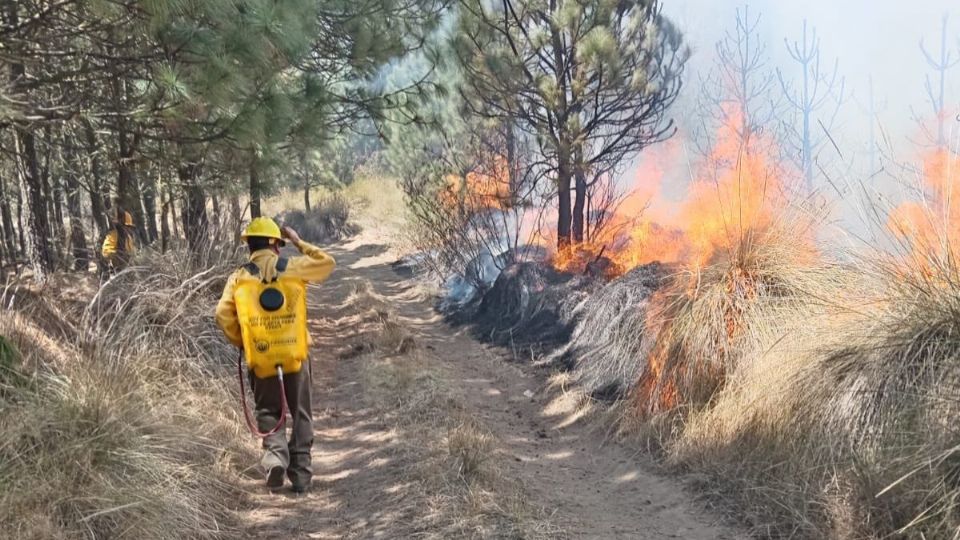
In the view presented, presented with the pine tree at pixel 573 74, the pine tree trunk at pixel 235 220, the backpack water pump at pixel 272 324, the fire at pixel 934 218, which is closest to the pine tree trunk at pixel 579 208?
the pine tree at pixel 573 74

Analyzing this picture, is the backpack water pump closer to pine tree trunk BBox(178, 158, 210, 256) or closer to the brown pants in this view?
the brown pants

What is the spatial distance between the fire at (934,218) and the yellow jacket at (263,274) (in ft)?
11.8

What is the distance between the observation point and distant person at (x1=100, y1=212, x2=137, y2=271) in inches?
318

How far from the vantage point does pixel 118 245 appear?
8.52m

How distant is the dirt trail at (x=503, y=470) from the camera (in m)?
4.09

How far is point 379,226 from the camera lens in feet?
89.0

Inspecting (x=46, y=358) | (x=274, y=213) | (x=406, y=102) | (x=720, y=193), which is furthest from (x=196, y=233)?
(x=274, y=213)

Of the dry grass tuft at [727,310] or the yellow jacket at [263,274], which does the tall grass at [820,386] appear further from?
the yellow jacket at [263,274]

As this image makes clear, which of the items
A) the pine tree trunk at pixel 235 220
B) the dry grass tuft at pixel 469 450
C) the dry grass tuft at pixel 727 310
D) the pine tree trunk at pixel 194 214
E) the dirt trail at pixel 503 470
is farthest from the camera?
the pine tree trunk at pixel 235 220

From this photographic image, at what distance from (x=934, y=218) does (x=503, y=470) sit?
3.07m

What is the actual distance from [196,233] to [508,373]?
4.43m

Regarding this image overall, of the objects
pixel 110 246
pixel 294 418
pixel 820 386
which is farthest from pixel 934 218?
pixel 110 246

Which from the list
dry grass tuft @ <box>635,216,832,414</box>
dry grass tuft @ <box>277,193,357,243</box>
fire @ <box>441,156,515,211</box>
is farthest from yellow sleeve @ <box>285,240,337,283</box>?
dry grass tuft @ <box>277,193,357,243</box>

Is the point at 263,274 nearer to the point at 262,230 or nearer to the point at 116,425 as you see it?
the point at 262,230
